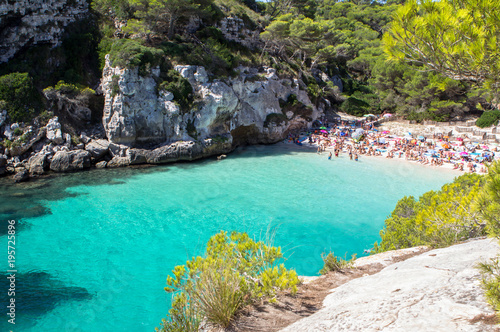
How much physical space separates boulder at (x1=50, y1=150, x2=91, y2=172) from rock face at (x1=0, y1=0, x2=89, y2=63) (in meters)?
11.2

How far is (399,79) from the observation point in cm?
3772

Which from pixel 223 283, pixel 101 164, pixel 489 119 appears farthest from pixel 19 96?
pixel 489 119

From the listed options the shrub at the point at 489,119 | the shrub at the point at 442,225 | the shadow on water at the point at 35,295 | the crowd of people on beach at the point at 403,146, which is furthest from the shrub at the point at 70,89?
the shrub at the point at 489,119

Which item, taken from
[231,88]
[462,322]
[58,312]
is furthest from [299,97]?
[462,322]

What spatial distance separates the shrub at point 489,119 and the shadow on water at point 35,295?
126 ft

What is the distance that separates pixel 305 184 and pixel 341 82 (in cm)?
3013

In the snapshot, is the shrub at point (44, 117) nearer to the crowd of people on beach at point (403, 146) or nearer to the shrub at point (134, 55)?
the shrub at point (134, 55)

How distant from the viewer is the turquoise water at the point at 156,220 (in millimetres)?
9977

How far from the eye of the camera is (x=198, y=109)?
2680cm

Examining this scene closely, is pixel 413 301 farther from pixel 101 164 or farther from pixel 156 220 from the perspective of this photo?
pixel 101 164

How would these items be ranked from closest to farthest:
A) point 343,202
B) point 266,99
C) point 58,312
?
point 58,312
point 343,202
point 266,99

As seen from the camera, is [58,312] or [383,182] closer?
[58,312]

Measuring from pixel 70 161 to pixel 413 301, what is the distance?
24605 millimetres

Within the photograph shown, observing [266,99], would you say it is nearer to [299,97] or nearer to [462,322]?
[299,97]
